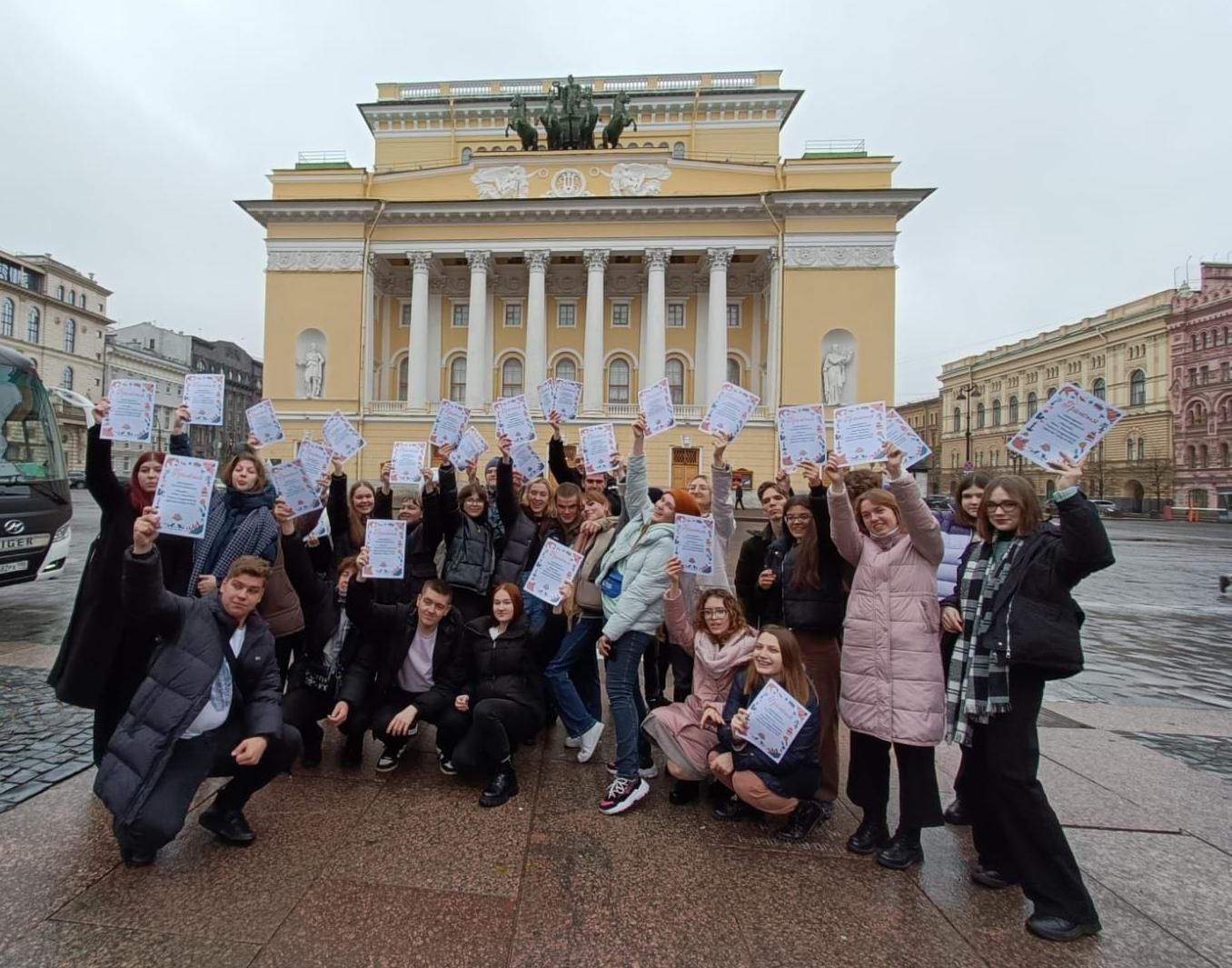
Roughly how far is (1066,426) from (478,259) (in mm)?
34692

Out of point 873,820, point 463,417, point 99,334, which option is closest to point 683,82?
point 463,417

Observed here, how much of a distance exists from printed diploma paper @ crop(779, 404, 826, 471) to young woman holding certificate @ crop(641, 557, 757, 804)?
91 centimetres

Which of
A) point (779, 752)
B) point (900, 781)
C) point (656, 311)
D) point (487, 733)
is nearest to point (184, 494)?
point (487, 733)

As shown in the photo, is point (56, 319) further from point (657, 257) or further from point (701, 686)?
point (701, 686)

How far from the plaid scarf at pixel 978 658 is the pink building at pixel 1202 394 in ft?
221

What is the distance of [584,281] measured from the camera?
123 feet

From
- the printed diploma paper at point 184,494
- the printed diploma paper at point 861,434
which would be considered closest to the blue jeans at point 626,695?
the printed diploma paper at point 861,434

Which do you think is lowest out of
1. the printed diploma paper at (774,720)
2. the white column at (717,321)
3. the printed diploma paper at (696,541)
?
the printed diploma paper at (774,720)

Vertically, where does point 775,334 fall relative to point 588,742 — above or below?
above

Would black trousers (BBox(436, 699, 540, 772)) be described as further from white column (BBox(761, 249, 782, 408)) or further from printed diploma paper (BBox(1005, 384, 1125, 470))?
white column (BBox(761, 249, 782, 408))

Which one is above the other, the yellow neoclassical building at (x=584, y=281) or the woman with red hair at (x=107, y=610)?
the yellow neoclassical building at (x=584, y=281)

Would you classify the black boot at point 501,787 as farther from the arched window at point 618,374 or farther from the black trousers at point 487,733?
the arched window at point 618,374

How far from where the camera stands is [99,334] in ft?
219

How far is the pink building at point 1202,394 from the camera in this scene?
5409 cm
